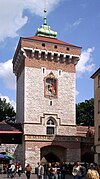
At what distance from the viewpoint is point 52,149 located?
45.3 meters

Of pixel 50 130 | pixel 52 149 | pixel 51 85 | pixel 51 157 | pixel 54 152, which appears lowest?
pixel 51 157

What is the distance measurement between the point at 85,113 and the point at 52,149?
2240 centimetres

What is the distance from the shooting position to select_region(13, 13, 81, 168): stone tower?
1721 inches

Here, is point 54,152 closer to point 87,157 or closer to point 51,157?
point 51,157

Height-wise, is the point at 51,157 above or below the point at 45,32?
below

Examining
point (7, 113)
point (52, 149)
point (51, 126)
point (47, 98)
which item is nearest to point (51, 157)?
point (52, 149)

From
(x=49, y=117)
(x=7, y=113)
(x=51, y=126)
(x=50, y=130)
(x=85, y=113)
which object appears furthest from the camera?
(x=7, y=113)

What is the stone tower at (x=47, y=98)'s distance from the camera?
43719mm

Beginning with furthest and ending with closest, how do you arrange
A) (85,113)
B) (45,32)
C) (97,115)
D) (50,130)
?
(85,113) → (45,32) → (50,130) → (97,115)

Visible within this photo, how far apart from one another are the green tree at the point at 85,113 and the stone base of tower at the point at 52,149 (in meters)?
20.8

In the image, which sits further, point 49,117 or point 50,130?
point 49,117

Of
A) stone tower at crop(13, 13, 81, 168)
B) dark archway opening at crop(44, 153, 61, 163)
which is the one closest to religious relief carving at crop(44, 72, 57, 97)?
stone tower at crop(13, 13, 81, 168)

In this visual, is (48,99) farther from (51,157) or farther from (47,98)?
(51,157)

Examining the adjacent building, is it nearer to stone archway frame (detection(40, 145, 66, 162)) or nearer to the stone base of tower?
the stone base of tower
